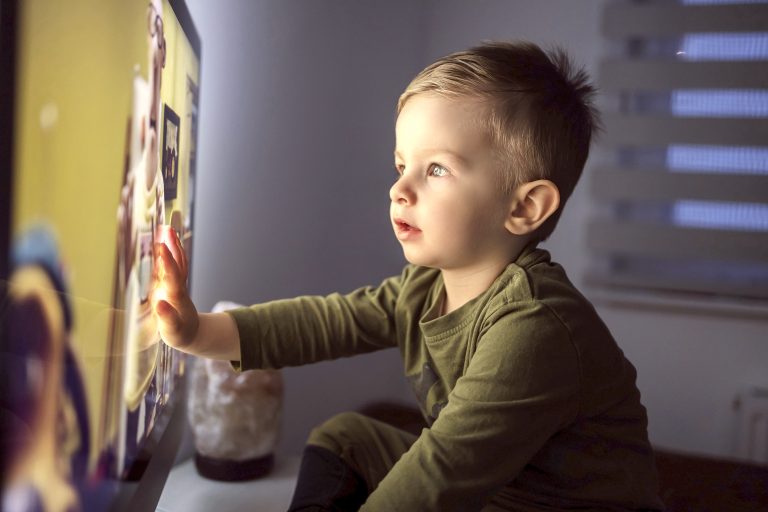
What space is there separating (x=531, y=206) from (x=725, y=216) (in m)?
1.14

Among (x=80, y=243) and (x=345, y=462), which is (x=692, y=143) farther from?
(x=80, y=243)

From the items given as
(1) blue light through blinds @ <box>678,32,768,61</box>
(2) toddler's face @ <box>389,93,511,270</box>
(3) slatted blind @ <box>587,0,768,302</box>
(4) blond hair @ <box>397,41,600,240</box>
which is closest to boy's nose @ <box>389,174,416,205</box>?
(2) toddler's face @ <box>389,93,511,270</box>

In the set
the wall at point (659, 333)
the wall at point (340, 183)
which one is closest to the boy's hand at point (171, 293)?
the wall at point (340, 183)

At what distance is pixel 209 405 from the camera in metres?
1.16

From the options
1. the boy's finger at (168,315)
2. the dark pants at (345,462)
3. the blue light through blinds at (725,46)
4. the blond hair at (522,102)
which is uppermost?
the blue light through blinds at (725,46)

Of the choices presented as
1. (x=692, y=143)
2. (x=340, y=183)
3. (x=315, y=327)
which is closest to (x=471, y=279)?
(x=315, y=327)

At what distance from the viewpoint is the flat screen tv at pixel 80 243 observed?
377 mm

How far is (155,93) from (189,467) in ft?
2.50

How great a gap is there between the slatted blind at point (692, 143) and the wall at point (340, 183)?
0.23ft

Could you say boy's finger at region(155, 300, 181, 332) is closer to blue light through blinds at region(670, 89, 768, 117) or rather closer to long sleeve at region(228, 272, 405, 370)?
long sleeve at region(228, 272, 405, 370)

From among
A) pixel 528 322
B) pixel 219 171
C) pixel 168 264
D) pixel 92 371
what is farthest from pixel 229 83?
pixel 92 371

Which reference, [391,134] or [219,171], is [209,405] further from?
[391,134]

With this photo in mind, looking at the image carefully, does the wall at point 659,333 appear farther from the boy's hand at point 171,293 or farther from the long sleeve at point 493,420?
the boy's hand at point 171,293

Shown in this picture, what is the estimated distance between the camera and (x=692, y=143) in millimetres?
1780
